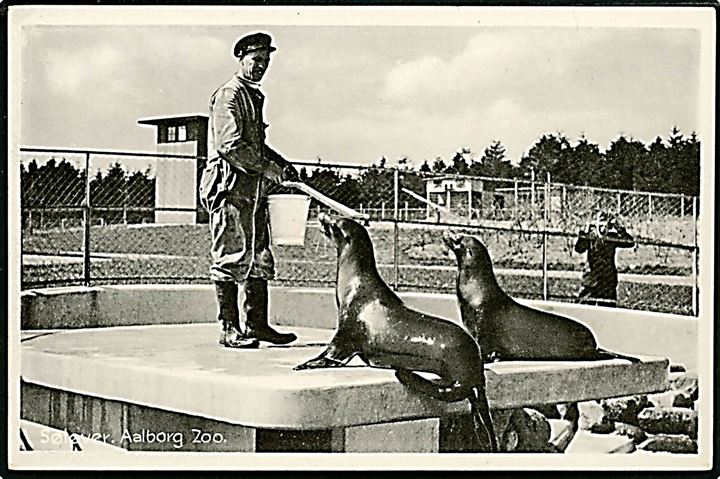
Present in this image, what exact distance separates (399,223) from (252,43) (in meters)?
0.74

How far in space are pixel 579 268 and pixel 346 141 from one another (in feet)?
2.82

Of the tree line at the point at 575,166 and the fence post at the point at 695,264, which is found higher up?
the tree line at the point at 575,166

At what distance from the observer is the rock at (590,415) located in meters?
3.43

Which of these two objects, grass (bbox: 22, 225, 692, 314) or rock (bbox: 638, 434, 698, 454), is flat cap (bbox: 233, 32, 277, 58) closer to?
grass (bbox: 22, 225, 692, 314)

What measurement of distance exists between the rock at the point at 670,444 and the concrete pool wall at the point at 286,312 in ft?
0.71

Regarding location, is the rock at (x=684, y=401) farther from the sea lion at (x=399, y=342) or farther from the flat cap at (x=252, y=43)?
the flat cap at (x=252, y=43)

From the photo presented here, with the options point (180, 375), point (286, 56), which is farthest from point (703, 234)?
point (180, 375)

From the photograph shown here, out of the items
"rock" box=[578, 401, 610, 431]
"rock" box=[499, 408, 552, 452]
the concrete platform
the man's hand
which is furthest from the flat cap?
"rock" box=[578, 401, 610, 431]

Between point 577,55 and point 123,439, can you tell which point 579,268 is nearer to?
point 577,55

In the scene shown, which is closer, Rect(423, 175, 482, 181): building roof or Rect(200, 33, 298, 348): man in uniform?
Rect(200, 33, 298, 348): man in uniform

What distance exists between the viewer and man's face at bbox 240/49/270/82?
3.34 meters

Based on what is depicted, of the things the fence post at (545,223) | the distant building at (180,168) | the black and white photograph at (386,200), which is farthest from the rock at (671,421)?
the distant building at (180,168)

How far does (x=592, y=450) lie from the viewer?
3385 millimetres

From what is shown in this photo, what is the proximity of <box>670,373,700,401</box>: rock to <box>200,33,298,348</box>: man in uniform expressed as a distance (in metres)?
1.28
